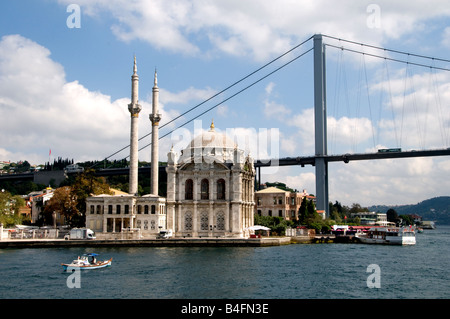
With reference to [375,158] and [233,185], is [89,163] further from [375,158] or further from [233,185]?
[233,185]

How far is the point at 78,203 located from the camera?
230ft

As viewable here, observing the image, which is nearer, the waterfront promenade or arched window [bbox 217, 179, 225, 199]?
the waterfront promenade

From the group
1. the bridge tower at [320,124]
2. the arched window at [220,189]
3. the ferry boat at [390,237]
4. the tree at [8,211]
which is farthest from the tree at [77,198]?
the bridge tower at [320,124]

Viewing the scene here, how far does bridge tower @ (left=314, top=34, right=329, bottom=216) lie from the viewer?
10075 centimetres

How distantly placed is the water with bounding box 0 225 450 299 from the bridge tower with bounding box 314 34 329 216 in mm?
49391

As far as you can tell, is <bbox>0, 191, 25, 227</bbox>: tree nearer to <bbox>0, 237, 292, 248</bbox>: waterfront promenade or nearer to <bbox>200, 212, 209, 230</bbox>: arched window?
<bbox>0, 237, 292, 248</bbox>: waterfront promenade

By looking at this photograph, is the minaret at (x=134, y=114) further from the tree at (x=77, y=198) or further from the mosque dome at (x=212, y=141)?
the mosque dome at (x=212, y=141)

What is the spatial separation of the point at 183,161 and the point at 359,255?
26266mm

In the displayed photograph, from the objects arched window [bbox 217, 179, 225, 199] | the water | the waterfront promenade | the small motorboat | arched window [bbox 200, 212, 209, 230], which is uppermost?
arched window [bbox 217, 179, 225, 199]

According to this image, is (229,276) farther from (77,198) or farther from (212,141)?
(77,198)

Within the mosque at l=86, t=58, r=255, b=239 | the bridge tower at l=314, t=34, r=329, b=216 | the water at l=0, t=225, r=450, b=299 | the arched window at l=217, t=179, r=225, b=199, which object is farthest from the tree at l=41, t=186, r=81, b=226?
the bridge tower at l=314, t=34, r=329, b=216

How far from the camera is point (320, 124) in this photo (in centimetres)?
10231

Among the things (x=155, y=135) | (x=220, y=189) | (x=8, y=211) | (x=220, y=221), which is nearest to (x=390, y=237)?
(x=220, y=221)
